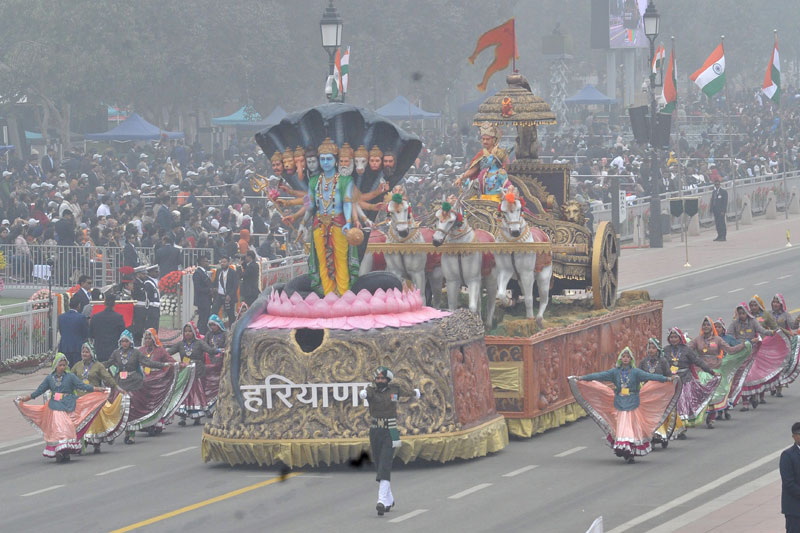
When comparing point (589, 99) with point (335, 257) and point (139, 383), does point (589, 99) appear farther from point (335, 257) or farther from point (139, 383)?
point (335, 257)

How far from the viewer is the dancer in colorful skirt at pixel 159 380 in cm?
2405

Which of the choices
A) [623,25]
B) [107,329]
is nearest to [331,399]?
[107,329]

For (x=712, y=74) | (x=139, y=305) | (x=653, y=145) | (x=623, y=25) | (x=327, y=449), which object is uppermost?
(x=623, y=25)

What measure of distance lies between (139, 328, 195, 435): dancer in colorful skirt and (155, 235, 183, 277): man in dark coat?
28.5 ft

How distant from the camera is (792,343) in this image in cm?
2630

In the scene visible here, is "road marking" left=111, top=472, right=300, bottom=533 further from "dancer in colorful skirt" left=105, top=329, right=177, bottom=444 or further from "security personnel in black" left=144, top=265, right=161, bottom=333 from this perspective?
"security personnel in black" left=144, top=265, right=161, bottom=333

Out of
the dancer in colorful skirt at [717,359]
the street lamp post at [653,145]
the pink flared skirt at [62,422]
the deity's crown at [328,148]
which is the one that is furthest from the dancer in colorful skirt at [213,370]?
the street lamp post at [653,145]

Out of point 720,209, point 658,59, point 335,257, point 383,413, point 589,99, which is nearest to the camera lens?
point 383,413

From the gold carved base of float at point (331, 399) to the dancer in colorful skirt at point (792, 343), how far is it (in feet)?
22.7

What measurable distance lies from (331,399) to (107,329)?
21.3ft

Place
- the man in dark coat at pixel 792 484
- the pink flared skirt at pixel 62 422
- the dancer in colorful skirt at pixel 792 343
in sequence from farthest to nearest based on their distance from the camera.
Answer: the dancer in colorful skirt at pixel 792 343
the pink flared skirt at pixel 62 422
the man in dark coat at pixel 792 484

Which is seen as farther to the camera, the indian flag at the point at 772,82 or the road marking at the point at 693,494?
the indian flag at the point at 772,82

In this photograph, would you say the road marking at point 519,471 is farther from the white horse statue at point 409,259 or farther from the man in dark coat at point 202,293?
the man in dark coat at point 202,293

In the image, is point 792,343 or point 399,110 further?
point 399,110
